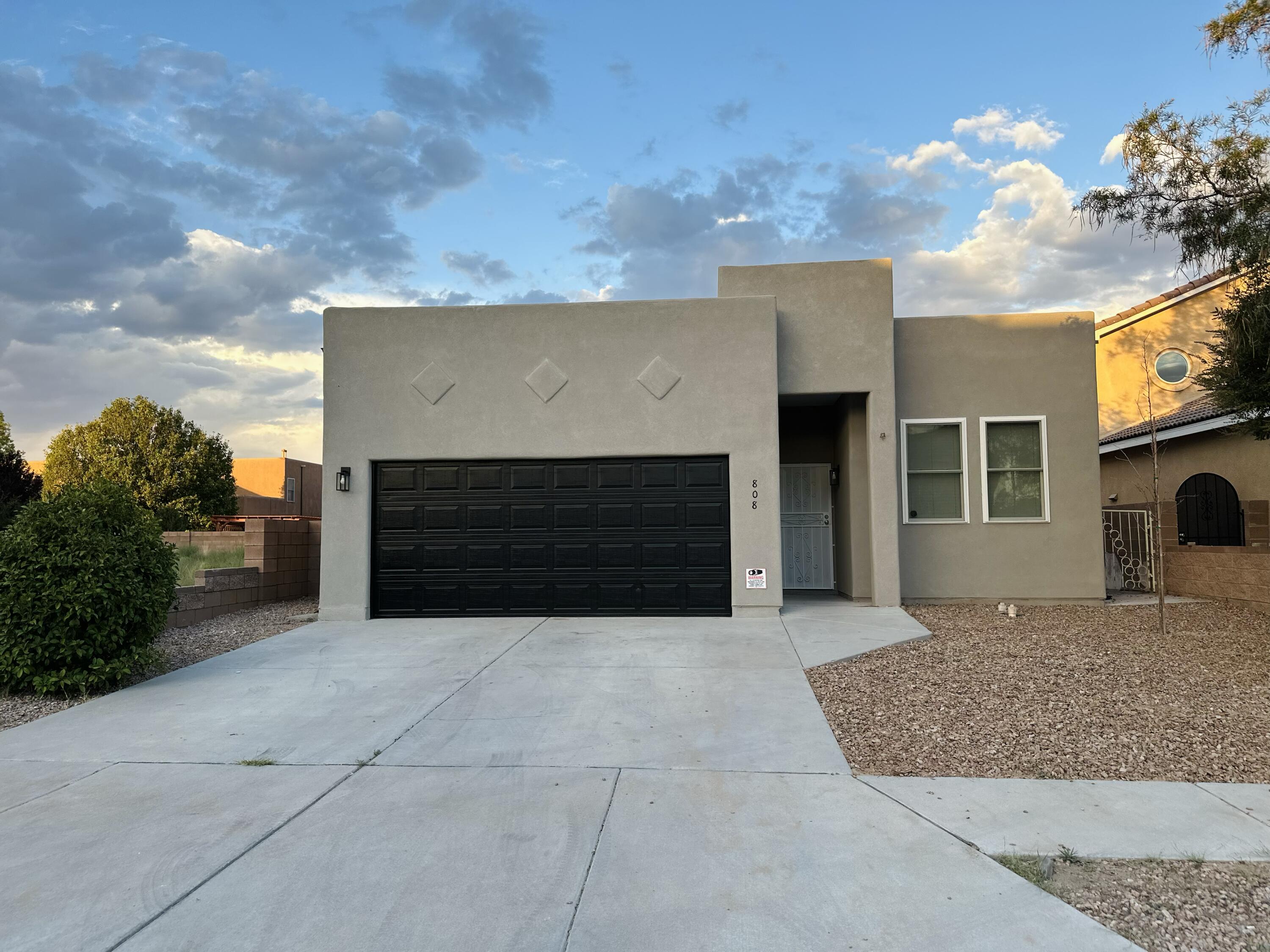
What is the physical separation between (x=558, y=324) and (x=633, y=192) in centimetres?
399

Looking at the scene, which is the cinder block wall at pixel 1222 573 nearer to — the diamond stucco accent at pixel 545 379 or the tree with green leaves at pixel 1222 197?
the tree with green leaves at pixel 1222 197

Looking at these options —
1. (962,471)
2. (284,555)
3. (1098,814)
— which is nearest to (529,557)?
(284,555)

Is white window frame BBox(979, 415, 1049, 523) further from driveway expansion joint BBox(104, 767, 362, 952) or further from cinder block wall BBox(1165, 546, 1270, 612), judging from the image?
driveway expansion joint BBox(104, 767, 362, 952)

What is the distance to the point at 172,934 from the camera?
2.84 meters

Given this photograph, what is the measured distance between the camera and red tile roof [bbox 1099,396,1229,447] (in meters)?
13.3

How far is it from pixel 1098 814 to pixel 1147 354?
50.3 feet

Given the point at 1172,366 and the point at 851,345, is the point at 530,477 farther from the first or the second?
the point at 1172,366

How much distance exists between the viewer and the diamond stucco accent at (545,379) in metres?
10.2

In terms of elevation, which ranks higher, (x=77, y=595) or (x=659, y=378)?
(x=659, y=378)

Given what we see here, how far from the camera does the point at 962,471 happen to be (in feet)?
36.6

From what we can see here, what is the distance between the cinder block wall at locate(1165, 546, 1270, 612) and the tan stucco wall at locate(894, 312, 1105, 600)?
1643 mm

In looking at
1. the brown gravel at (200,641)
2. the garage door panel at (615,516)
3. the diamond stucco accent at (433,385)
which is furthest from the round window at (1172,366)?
the brown gravel at (200,641)

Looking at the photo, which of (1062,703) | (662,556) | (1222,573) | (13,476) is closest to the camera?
(1062,703)

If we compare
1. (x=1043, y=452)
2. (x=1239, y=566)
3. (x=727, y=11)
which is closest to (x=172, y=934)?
(x=727, y=11)
